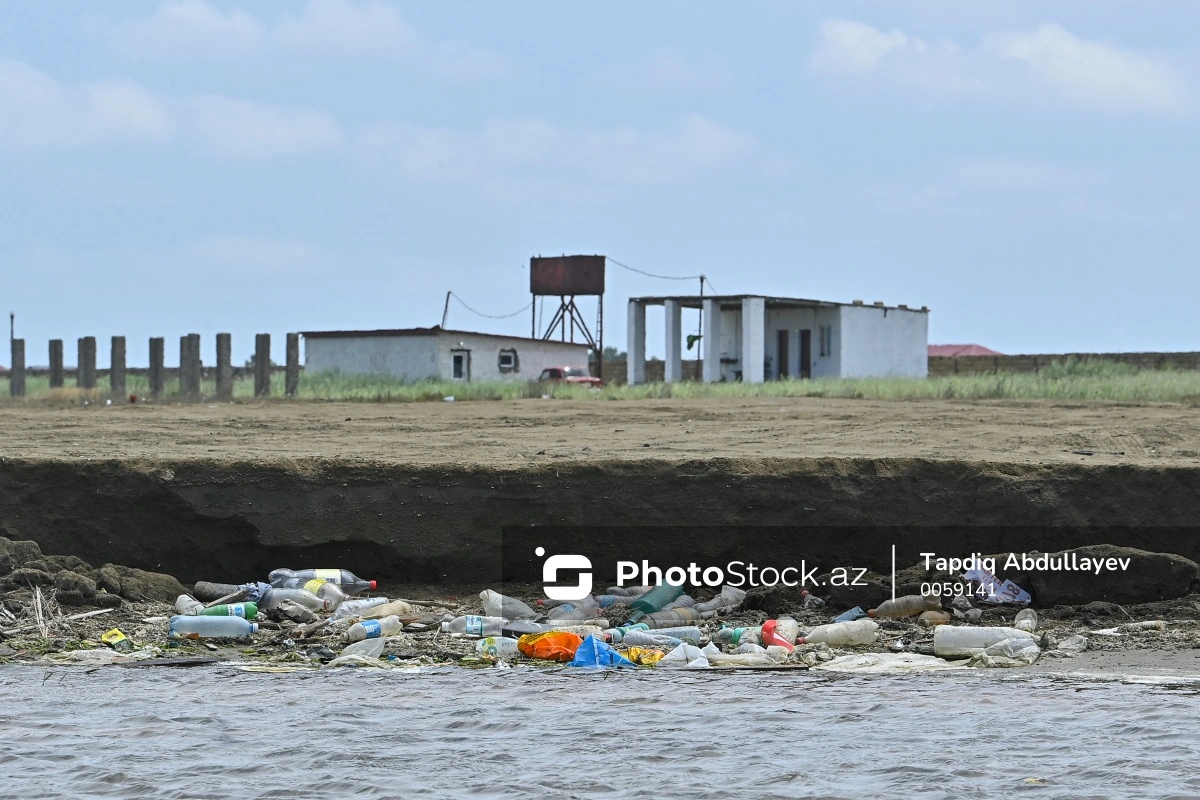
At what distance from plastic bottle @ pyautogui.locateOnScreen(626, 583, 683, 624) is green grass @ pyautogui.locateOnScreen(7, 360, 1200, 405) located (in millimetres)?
11440

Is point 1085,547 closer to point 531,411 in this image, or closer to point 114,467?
point 114,467

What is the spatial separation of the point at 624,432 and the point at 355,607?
6.21m

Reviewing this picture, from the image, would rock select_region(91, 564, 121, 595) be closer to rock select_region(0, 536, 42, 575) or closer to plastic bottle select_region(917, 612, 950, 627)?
rock select_region(0, 536, 42, 575)

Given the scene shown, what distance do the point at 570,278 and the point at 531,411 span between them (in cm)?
3285

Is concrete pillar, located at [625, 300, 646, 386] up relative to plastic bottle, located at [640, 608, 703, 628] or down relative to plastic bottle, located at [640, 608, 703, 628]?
up

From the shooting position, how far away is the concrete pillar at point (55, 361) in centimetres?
3241

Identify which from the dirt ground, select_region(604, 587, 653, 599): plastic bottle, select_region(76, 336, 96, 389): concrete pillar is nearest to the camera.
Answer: select_region(604, 587, 653, 599): plastic bottle

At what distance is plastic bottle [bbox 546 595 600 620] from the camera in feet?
33.4

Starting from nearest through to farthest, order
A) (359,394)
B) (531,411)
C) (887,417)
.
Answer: (887,417) < (531,411) < (359,394)

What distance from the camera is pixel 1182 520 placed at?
10.7 m

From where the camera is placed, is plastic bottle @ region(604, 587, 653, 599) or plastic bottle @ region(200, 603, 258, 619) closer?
plastic bottle @ region(200, 603, 258, 619)

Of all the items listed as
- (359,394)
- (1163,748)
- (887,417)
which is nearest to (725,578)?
(1163,748)

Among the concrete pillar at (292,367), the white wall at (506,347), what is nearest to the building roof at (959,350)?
the white wall at (506,347)

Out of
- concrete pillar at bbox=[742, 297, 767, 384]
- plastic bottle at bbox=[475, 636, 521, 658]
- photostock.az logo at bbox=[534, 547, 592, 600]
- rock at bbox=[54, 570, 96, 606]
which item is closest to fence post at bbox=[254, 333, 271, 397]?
concrete pillar at bbox=[742, 297, 767, 384]
